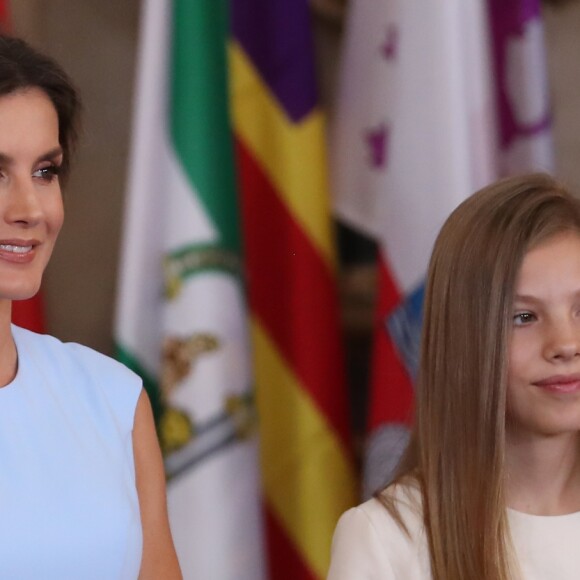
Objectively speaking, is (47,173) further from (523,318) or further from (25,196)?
(523,318)

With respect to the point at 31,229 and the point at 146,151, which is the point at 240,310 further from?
the point at 31,229

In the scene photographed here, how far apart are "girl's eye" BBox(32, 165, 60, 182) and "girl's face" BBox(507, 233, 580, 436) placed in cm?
49

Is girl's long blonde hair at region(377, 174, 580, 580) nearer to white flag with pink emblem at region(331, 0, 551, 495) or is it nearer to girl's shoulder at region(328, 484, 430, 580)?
girl's shoulder at region(328, 484, 430, 580)

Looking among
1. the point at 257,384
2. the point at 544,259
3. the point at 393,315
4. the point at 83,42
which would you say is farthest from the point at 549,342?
the point at 83,42

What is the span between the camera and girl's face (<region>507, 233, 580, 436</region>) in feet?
4.00

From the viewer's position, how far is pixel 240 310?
77.9 inches

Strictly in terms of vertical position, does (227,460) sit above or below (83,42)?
below

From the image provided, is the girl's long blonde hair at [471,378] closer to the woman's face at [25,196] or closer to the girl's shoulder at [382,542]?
the girl's shoulder at [382,542]

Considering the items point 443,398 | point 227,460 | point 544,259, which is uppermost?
point 544,259

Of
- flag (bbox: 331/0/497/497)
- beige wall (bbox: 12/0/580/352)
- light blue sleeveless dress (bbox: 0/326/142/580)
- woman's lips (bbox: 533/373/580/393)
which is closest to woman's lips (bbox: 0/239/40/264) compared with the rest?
light blue sleeveless dress (bbox: 0/326/142/580)

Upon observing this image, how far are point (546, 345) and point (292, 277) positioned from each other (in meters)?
0.89

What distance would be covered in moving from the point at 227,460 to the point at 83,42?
0.84 m

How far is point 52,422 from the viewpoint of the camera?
1196 mm

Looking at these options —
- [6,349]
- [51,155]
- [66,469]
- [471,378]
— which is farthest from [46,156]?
[471,378]
